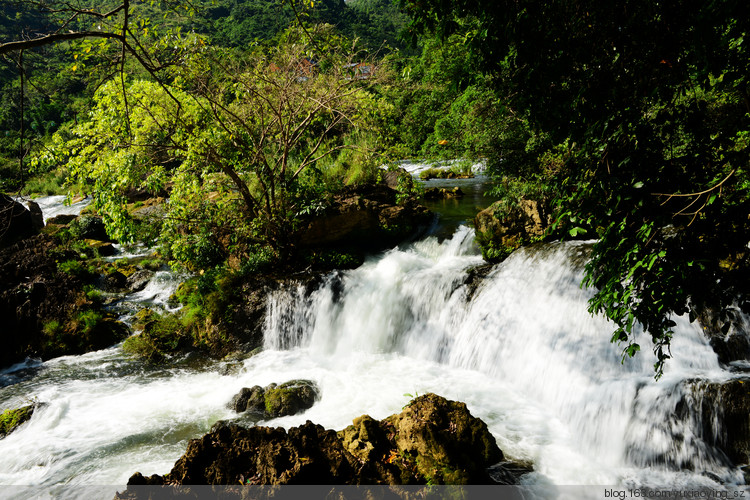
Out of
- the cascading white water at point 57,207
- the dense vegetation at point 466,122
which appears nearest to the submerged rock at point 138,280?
the dense vegetation at point 466,122

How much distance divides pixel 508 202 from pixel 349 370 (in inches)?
201

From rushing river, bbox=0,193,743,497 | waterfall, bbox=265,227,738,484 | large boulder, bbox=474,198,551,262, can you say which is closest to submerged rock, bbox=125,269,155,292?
rushing river, bbox=0,193,743,497

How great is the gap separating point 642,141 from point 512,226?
22.6 feet

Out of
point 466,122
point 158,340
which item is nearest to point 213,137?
point 158,340

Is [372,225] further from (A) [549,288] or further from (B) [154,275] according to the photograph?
(B) [154,275]

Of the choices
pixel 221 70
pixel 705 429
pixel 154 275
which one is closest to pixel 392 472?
pixel 705 429

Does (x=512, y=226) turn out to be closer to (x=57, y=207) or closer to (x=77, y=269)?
(x=77, y=269)

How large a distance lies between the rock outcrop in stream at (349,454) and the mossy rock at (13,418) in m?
4.74

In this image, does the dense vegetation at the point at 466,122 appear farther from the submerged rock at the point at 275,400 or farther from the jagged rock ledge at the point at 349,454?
the submerged rock at the point at 275,400

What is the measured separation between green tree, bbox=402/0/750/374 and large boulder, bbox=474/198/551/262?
6096 mm

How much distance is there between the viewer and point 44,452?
5.73 metres

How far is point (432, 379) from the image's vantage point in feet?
23.6

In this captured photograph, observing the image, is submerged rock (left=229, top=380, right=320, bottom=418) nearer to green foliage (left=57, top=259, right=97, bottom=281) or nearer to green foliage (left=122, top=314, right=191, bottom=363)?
green foliage (left=122, top=314, right=191, bottom=363)

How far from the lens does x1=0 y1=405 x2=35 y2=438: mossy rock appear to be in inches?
246
